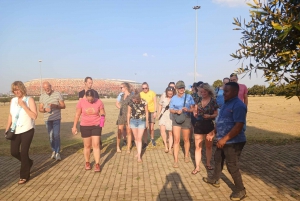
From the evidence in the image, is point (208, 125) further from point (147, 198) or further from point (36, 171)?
point (36, 171)

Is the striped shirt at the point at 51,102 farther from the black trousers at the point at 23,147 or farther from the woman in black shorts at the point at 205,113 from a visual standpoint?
the woman in black shorts at the point at 205,113

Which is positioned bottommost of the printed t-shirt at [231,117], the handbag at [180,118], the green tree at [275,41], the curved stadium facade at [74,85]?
the curved stadium facade at [74,85]

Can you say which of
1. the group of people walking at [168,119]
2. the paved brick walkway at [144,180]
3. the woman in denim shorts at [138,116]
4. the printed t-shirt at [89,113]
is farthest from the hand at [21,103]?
the woman in denim shorts at [138,116]

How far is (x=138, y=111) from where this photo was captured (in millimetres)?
6812

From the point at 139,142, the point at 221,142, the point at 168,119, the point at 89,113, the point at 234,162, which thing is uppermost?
the point at 89,113

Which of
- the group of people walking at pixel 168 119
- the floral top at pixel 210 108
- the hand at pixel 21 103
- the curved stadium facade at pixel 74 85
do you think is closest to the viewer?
the group of people walking at pixel 168 119

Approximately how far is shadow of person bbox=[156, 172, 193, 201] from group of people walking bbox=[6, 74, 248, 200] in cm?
50

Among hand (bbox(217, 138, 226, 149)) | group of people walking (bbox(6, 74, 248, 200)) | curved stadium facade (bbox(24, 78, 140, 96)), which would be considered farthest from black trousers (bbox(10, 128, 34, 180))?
curved stadium facade (bbox(24, 78, 140, 96))

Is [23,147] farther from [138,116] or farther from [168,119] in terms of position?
[168,119]

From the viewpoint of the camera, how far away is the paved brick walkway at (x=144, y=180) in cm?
454

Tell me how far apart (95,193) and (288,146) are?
20.1 ft

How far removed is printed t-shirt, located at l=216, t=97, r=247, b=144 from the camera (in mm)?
4062

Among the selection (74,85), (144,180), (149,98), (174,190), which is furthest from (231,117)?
(74,85)

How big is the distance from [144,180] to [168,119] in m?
2.52
